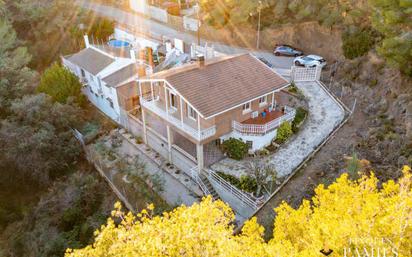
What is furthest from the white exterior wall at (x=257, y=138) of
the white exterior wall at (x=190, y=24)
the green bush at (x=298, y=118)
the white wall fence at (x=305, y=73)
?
the white exterior wall at (x=190, y=24)

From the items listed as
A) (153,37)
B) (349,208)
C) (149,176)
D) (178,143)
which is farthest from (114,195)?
(153,37)

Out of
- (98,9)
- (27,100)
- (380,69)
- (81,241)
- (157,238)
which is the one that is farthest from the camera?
(98,9)

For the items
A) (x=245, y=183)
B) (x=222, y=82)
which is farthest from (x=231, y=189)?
(x=222, y=82)

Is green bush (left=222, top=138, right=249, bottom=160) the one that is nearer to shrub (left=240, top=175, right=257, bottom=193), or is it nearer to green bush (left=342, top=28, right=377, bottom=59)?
shrub (left=240, top=175, right=257, bottom=193)

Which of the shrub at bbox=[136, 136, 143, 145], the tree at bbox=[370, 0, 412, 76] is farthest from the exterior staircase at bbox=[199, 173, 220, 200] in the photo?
the tree at bbox=[370, 0, 412, 76]

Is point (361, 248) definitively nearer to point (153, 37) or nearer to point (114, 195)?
point (114, 195)

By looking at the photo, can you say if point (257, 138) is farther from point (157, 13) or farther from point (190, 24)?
point (157, 13)

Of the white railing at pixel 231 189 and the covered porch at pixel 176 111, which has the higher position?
the covered porch at pixel 176 111

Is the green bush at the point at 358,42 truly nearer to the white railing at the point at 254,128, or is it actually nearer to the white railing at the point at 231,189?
the white railing at the point at 254,128
